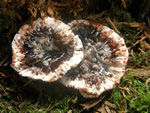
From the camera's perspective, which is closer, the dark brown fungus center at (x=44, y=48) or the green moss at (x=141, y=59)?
the dark brown fungus center at (x=44, y=48)

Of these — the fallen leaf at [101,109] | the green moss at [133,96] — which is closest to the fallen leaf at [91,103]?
the fallen leaf at [101,109]

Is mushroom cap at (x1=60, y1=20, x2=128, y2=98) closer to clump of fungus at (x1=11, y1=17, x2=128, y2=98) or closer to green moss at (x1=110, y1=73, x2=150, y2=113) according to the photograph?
clump of fungus at (x1=11, y1=17, x2=128, y2=98)

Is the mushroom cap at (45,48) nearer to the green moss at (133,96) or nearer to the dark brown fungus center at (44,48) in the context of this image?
the dark brown fungus center at (44,48)

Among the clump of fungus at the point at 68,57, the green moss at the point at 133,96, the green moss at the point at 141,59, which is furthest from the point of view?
the green moss at the point at 141,59

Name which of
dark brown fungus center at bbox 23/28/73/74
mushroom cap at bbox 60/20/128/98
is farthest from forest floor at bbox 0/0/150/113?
dark brown fungus center at bbox 23/28/73/74

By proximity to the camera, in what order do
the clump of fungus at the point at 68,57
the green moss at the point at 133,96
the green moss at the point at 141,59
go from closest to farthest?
the clump of fungus at the point at 68,57, the green moss at the point at 133,96, the green moss at the point at 141,59

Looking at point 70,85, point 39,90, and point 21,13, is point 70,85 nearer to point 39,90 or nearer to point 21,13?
point 39,90

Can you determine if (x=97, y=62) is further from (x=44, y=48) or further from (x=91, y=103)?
(x=44, y=48)
